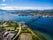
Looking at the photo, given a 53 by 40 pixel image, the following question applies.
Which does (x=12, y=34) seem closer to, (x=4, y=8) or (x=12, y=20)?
(x=12, y=20)

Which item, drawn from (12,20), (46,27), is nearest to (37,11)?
(46,27)

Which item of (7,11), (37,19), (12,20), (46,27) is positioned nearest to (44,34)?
(46,27)

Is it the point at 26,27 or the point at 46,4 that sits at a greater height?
the point at 46,4

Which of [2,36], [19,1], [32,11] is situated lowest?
[2,36]
